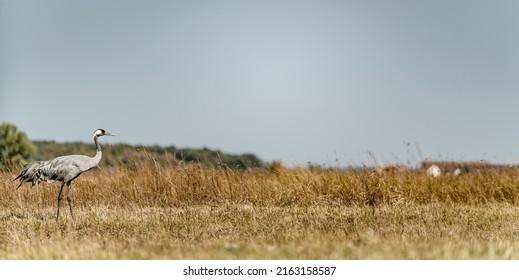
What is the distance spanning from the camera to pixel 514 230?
897cm

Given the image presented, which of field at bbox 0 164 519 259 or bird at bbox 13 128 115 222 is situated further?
bird at bbox 13 128 115 222

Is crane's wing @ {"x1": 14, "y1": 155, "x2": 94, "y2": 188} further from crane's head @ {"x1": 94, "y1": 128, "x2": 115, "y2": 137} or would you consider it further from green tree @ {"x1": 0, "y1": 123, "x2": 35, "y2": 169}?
green tree @ {"x1": 0, "y1": 123, "x2": 35, "y2": 169}

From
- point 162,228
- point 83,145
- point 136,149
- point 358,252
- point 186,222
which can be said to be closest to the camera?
point 358,252

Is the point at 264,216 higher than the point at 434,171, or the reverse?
the point at 434,171

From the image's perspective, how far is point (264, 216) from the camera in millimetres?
10125

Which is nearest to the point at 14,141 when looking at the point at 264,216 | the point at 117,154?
the point at 117,154

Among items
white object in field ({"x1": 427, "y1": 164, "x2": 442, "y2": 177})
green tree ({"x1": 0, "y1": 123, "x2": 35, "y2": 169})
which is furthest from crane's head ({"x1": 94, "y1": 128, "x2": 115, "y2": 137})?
green tree ({"x1": 0, "y1": 123, "x2": 35, "y2": 169})

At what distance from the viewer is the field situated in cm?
672

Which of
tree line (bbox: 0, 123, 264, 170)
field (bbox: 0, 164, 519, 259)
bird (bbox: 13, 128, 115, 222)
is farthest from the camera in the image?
tree line (bbox: 0, 123, 264, 170)

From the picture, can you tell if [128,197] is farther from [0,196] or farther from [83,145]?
[83,145]

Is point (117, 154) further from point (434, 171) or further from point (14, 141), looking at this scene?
point (14, 141)

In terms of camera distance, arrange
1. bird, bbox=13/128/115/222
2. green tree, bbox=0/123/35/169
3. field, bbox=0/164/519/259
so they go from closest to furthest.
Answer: field, bbox=0/164/519/259
bird, bbox=13/128/115/222
green tree, bbox=0/123/35/169
